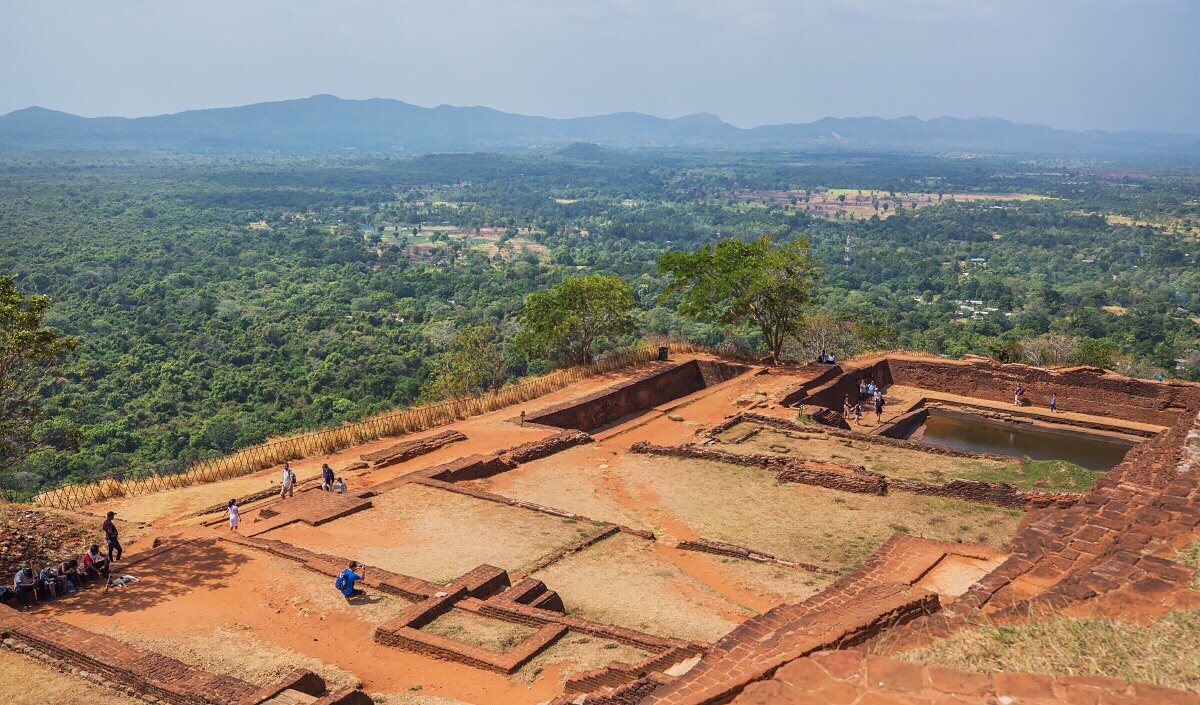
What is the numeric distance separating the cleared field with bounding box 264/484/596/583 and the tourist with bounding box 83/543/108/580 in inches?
99.2

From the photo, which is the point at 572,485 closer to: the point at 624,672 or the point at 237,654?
the point at 237,654

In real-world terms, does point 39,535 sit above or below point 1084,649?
below

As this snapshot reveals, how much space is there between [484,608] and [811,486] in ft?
26.9

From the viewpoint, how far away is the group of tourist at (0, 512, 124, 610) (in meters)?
11.2

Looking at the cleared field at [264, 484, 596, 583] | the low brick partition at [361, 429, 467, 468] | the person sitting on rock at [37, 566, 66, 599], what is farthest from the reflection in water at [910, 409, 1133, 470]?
the person sitting on rock at [37, 566, 66, 599]

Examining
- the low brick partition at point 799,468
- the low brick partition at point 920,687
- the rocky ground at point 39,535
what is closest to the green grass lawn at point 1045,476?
the low brick partition at point 799,468

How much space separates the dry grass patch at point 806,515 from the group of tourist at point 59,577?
9.00 m

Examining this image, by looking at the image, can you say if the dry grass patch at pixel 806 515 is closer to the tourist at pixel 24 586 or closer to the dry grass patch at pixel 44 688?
the dry grass patch at pixel 44 688

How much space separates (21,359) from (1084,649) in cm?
1471

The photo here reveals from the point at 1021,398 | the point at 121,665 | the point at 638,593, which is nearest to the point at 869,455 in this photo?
the point at 638,593

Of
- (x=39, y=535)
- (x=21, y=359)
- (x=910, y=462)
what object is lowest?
(x=910, y=462)

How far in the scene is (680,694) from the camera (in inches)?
271

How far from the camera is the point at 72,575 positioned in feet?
38.7

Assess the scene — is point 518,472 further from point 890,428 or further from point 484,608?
point 890,428
